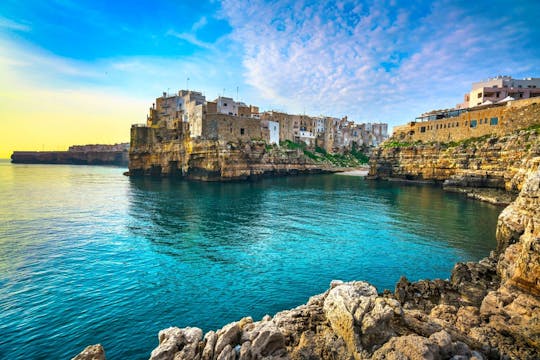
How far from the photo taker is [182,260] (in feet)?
63.6

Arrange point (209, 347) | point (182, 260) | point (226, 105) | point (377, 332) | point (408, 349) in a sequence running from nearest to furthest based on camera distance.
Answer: point (408, 349) → point (377, 332) → point (209, 347) → point (182, 260) → point (226, 105)

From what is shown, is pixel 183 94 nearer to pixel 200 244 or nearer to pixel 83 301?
pixel 200 244

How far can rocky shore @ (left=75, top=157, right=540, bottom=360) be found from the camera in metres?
8.07

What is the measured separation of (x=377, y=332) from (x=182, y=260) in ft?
47.5

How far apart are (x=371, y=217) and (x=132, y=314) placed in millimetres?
27308

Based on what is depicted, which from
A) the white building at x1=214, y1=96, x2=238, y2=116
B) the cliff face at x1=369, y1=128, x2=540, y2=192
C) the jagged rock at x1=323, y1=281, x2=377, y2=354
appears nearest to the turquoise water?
the jagged rock at x1=323, y1=281, x2=377, y2=354

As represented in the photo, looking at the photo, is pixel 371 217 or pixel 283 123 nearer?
pixel 371 217

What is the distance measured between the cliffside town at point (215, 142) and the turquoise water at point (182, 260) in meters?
33.6

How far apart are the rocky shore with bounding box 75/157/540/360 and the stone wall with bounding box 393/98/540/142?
53015mm

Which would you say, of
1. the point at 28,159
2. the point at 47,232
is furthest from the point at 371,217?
the point at 28,159

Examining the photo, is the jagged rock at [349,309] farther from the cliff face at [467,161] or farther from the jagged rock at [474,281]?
the cliff face at [467,161]

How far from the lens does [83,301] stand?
45.2 ft

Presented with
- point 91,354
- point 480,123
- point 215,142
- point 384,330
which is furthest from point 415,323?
point 480,123

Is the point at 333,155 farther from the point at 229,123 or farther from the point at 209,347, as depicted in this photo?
the point at 209,347
